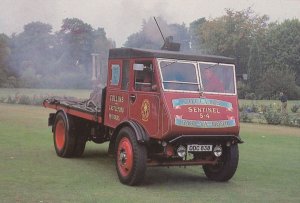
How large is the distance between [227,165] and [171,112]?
Answer: 1685 millimetres

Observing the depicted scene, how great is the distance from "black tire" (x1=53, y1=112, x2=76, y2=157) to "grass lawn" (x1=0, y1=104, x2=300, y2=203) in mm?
228

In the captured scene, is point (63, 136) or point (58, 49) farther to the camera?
point (58, 49)

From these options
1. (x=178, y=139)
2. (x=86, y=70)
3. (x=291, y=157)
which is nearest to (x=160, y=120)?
(x=178, y=139)

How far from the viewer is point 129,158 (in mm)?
8266

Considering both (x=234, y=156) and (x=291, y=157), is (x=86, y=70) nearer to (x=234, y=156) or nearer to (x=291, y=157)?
(x=291, y=157)

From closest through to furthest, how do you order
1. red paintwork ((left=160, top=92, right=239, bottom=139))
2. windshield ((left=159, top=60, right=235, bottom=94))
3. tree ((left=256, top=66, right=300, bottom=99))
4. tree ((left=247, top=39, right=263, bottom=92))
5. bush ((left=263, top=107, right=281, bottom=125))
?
1. red paintwork ((left=160, top=92, right=239, bottom=139))
2. windshield ((left=159, top=60, right=235, bottom=94))
3. bush ((left=263, top=107, right=281, bottom=125))
4. tree ((left=256, top=66, right=300, bottom=99))
5. tree ((left=247, top=39, right=263, bottom=92))

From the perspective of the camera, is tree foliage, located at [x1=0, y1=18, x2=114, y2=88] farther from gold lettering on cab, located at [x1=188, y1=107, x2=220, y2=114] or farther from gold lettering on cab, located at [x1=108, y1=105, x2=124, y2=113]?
gold lettering on cab, located at [x1=188, y1=107, x2=220, y2=114]

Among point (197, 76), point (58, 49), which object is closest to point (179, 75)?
point (197, 76)

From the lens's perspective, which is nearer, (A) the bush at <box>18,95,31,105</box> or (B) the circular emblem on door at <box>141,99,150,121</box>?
(B) the circular emblem on door at <box>141,99,150,121</box>

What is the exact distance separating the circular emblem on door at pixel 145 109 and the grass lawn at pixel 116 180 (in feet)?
3.74

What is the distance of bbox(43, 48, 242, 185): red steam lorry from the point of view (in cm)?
805

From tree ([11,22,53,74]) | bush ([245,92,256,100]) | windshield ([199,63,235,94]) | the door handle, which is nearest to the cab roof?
windshield ([199,63,235,94])

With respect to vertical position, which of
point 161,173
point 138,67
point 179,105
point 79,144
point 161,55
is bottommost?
point 161,173

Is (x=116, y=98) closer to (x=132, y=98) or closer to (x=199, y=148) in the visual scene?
(x=132, y=98)
